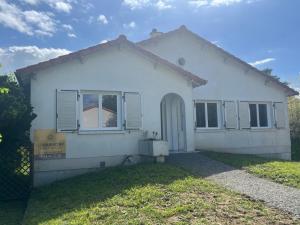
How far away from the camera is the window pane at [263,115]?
65.2ft

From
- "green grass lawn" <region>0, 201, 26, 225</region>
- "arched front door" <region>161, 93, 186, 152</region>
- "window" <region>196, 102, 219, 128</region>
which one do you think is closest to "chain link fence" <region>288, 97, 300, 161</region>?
"window" <region>196, 102, 219, 128</region>

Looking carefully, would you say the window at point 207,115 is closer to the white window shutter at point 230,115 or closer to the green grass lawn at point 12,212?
the white window shutter at point 230,115

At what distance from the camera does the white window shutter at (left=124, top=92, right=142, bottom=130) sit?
1381cm

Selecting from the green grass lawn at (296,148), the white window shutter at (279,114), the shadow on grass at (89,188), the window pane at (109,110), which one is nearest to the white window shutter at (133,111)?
the window pane at (109,110)

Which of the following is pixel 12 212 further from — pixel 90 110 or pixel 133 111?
pixel 133 111

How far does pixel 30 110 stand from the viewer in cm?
1178

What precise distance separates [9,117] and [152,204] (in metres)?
5.58

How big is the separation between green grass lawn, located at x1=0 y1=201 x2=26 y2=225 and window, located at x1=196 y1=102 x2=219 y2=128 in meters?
10.2

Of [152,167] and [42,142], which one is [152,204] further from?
[42,142]

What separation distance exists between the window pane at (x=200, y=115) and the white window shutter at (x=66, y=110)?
752 centimetres

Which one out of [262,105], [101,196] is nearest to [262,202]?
[101,196]

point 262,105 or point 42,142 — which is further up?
point 262,105

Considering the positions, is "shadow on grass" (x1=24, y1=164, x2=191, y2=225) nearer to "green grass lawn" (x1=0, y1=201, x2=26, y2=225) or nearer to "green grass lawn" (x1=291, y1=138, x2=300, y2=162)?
"green grass lawn" (x1=0, y1=201, x2=26, y2=225)

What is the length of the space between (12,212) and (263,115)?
1518 cm
